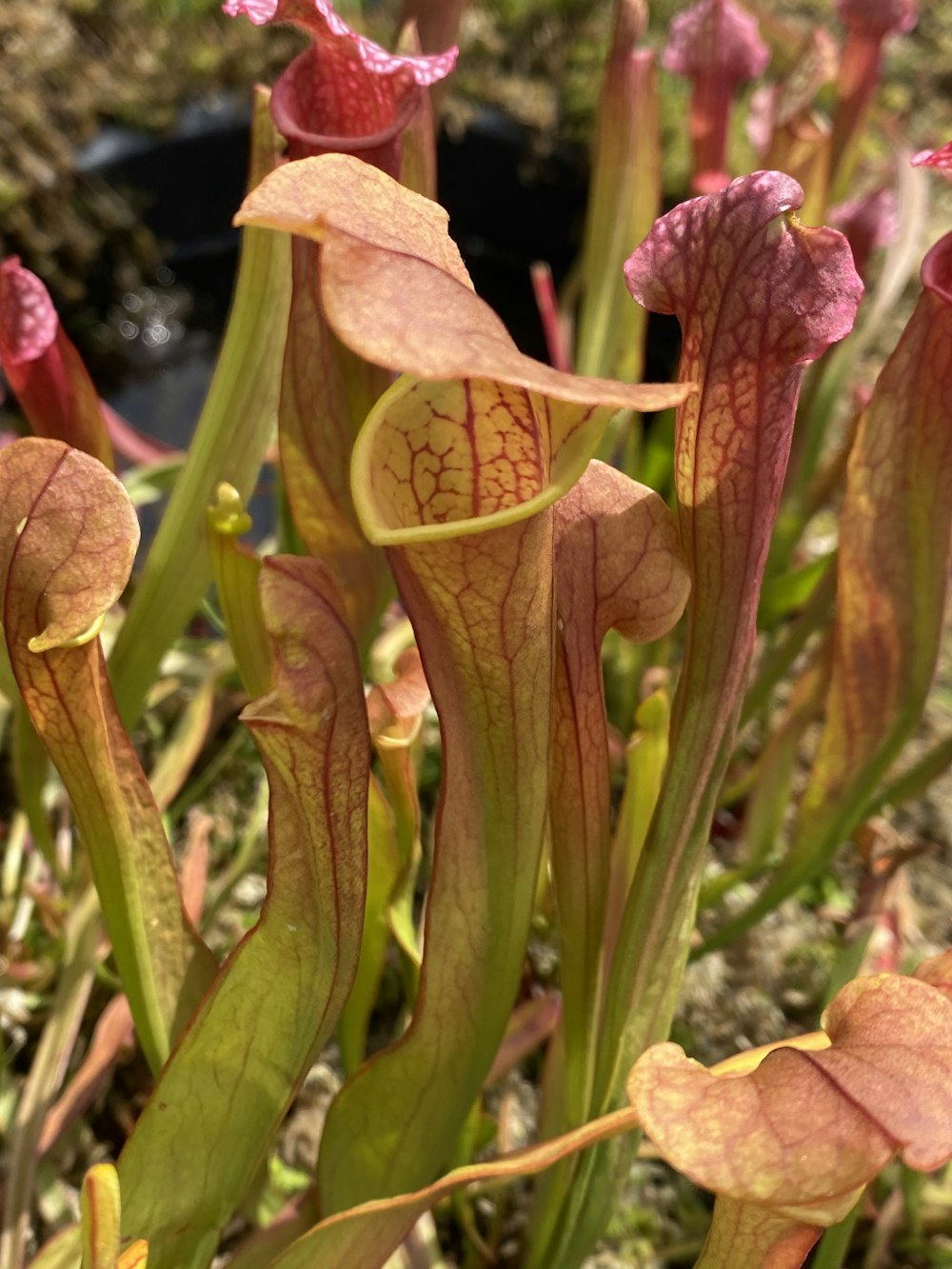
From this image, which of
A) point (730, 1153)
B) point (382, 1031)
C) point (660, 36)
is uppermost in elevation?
point (660, 36)

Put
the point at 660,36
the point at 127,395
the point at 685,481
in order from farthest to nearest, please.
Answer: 1. the point at 660,36
2. the point at 127,395
3. the point at 685,481

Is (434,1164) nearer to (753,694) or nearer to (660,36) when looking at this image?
(753,694)

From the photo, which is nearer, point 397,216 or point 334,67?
point 397,216

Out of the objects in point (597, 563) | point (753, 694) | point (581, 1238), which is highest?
point (597, 563)

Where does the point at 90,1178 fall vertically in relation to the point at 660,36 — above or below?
below

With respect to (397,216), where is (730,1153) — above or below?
below

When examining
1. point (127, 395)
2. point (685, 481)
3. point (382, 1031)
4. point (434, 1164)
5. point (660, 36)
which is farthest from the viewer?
point (660, 36)

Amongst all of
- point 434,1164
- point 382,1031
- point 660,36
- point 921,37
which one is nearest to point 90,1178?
point 434,1164

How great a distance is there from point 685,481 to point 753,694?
0.75 meters

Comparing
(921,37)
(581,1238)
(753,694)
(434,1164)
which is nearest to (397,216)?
(434,1164)

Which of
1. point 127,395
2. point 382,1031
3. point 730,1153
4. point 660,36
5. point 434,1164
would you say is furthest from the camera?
point 660,36

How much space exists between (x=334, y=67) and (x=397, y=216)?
1.10 ft

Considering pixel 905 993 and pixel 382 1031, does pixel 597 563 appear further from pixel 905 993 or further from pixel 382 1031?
pixel 382 1031

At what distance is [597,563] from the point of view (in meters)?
0.59
